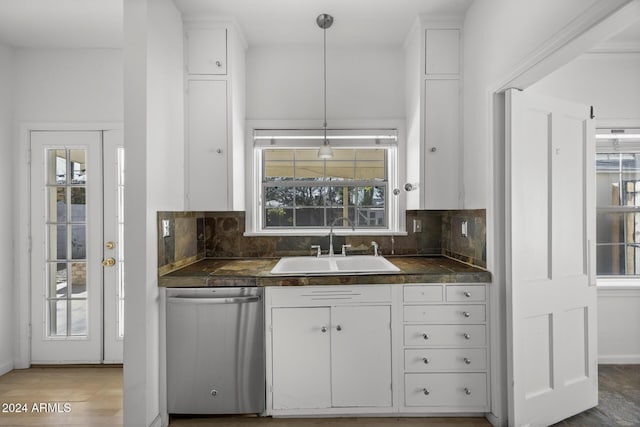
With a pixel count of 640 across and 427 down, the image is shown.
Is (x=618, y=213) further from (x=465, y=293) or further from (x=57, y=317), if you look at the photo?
(x=57, y=317)

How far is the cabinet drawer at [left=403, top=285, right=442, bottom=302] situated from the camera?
7.06 feet

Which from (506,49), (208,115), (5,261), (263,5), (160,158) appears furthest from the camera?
(5,261)

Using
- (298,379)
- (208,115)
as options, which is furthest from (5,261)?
(298,379)

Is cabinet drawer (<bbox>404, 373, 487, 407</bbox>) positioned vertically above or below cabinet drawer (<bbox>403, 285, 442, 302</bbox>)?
below

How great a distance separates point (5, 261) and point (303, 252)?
101 inches

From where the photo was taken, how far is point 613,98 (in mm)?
2900

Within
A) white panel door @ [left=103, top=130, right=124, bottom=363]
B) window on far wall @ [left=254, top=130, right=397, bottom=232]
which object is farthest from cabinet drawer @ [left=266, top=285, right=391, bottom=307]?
white panel door @ [left=103, top=130, right=124, bottom=363]

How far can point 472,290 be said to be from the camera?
215cm

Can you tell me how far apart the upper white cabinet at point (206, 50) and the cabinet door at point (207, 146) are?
0.31ft

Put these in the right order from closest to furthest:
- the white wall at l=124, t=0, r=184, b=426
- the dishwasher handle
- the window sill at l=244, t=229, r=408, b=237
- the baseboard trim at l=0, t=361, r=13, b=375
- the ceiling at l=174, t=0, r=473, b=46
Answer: the white wall at l=124, t=0, r=184, b=426 → the dishwasher handle → the ceiling at l=174, t=0, r=473, b=46 → the baseboard trim at l=0, t=361, r=13, b=375 → the window sill at l=244, t=229, r=408, b=237

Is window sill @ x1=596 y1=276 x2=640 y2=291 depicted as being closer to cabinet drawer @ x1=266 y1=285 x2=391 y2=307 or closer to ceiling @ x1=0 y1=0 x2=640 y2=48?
ceiling @ x1=0 y1=0 x2=640 y2=48

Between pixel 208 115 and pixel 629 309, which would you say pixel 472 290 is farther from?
pixel 208 115

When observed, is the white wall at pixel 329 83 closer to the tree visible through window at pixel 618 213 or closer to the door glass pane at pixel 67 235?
the door glass pane at pixel 67 235

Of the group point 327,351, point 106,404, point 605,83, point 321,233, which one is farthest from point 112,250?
point 605,83
